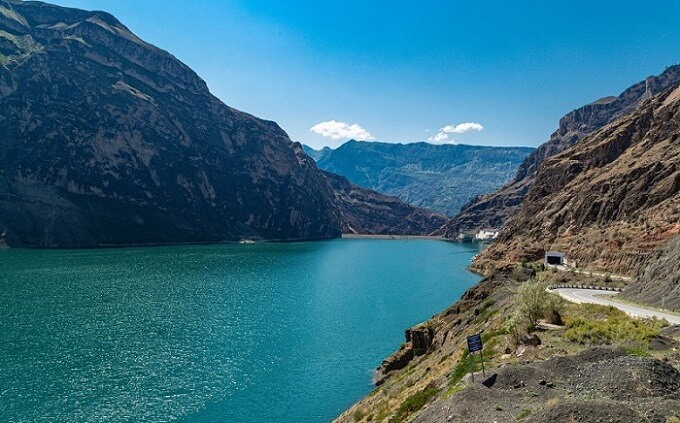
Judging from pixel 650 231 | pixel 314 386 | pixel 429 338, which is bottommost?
pixel 314 386

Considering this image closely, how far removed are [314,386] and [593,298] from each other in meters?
36.6

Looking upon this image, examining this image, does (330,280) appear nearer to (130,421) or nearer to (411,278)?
(411,278)

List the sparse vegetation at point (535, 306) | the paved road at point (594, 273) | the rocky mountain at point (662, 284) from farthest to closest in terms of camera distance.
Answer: the paved road at point (594, 273), the rocky mountain at point (662, 284), the sparse vegetation at point (535, 306)

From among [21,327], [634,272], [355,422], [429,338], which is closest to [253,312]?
[21,327]

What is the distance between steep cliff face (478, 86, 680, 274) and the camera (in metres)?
94.8

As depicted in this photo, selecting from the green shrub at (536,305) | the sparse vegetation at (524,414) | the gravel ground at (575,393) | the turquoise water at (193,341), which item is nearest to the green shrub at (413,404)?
the gravel ground at (575,393)

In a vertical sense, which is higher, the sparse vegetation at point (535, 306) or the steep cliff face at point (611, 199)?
the steep cliff face at point (611, 199)

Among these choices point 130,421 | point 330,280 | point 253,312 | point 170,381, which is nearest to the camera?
point 130,421

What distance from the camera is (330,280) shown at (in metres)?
153

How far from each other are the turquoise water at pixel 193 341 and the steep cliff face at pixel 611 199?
→ 2945cm

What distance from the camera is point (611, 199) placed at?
11906 centimetres

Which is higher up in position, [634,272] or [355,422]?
[634,272]

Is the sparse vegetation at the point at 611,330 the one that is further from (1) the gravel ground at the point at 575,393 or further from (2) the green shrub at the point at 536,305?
(1) the gravel ground at the point at 575,393

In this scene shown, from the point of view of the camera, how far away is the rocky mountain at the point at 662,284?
176 ft
